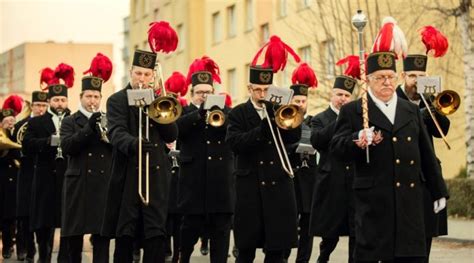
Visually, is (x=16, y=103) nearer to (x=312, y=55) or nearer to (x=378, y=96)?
(x=378, y=96)

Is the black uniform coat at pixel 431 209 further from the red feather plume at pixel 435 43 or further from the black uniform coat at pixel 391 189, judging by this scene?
the black uniform coat at pixel 391 189

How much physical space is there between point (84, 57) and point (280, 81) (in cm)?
5147

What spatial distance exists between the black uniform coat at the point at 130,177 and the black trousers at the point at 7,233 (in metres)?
7.49

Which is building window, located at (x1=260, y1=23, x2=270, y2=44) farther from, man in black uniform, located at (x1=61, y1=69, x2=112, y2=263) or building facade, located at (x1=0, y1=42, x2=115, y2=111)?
building facade, located at (x1=0, y1=42, x2=115, y2=111)

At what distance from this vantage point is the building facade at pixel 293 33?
1268 inches

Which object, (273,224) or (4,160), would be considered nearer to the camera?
(273,224)

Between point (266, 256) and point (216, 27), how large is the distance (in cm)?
4257

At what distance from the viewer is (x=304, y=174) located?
15.7 m

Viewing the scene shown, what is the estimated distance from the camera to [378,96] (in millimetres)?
9703

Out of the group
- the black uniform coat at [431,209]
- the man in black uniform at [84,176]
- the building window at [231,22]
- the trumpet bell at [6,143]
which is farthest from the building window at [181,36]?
the black uniform coat at [431,209]

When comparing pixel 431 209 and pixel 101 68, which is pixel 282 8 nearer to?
pixel 101 68

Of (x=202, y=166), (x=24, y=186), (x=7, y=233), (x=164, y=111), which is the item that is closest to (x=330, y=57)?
(x=7, y=233)

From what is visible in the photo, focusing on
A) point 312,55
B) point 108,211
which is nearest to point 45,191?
point 108,211

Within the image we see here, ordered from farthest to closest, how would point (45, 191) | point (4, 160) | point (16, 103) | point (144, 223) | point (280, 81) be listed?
point (280, 81) < point (16, 103) < point (4, 160) < point (45, 191) < point (144, 223)
